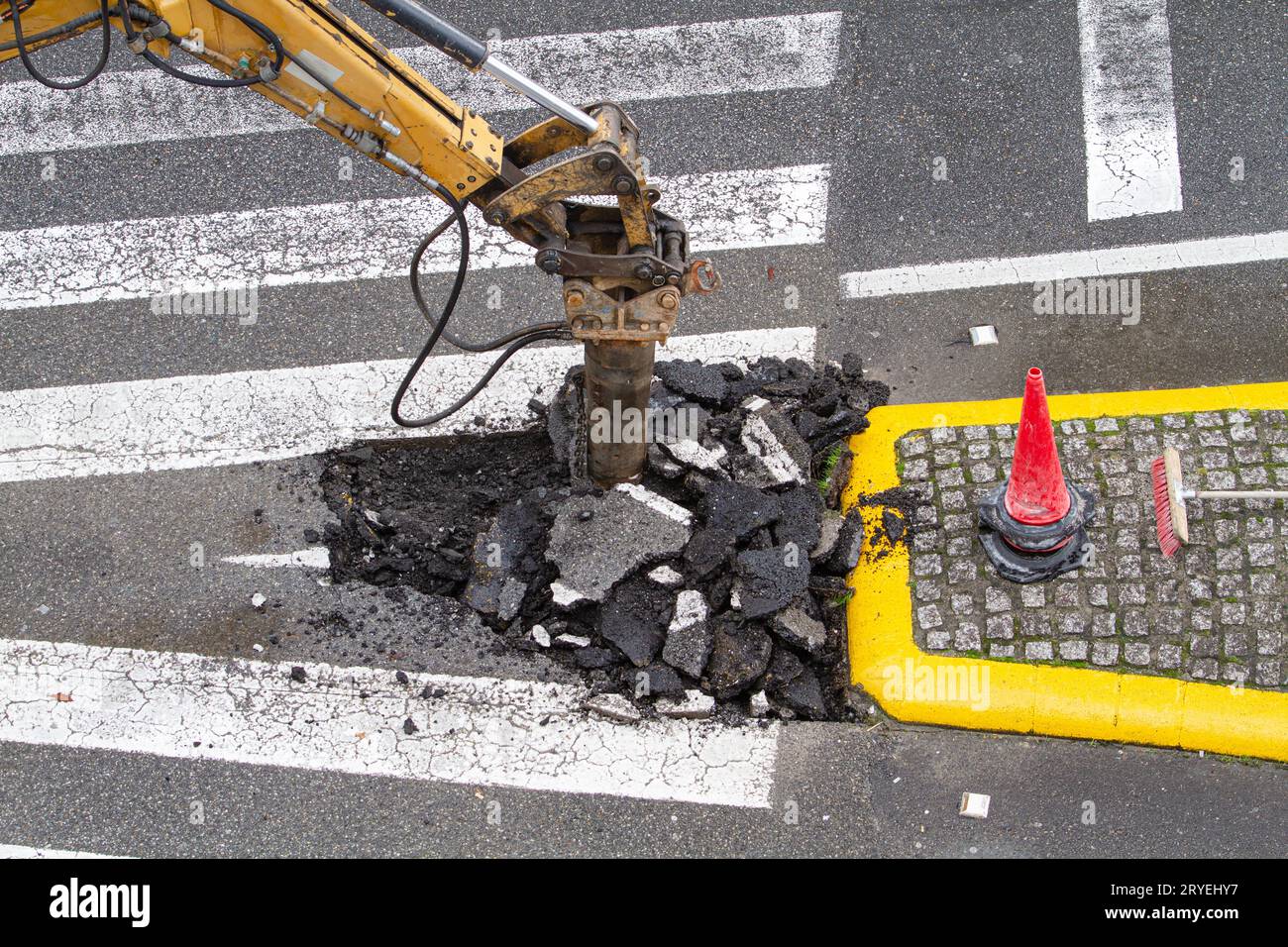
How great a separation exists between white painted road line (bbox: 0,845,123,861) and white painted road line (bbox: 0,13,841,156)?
4.57 m

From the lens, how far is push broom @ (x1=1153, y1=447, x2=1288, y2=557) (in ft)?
19.7

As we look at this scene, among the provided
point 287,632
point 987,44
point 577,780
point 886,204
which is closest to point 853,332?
point 886,204

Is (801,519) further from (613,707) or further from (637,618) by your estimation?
Result: (613,707)

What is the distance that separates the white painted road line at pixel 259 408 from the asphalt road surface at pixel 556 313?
2 centimetres

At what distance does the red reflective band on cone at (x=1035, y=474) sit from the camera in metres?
5.70

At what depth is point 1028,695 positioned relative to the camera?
588 centimetres

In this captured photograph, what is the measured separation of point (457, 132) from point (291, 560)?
259 cm

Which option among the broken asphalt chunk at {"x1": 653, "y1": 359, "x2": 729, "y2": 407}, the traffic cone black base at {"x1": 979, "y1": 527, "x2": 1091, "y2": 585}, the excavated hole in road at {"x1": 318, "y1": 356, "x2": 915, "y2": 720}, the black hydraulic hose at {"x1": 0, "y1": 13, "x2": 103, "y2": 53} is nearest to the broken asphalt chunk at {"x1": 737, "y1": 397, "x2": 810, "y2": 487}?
the excavated hole in road at {"x1": 318, "y1": 356, "x2": 915, "y2": 720}

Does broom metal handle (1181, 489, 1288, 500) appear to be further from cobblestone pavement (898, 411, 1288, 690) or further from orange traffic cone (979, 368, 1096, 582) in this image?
orange traffic cone (979, 368, 1096, 582)

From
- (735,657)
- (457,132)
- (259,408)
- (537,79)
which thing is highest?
(537,79)

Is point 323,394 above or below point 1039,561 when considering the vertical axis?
above

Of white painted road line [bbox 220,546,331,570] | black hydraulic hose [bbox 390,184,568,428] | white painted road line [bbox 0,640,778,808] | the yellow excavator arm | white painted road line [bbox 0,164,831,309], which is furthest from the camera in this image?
white painted road line [bbox 0,164,831,309]

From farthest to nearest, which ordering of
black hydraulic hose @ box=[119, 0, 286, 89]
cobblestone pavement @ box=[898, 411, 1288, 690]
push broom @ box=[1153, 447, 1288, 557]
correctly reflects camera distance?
push broom @ box=[1153, 447, 1288, 557] → cobblestone pavement @ box=[898, 411, 1288, 690] → black hydraulic hose @ box=[119, 0, 286, 89]

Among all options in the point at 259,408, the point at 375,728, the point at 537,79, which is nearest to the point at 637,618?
the point at 375,728
